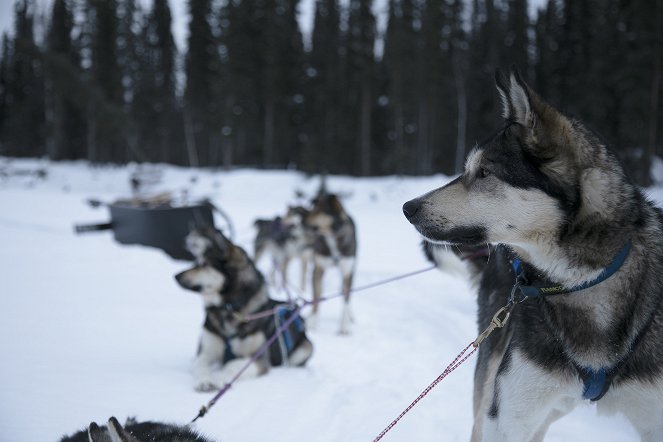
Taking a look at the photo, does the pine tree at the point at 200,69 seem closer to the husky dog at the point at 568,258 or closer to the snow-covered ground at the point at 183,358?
the snow-covered ground at the point at 183,358

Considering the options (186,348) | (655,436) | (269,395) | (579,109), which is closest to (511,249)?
(655,436)

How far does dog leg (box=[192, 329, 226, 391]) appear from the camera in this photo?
3.14 metres

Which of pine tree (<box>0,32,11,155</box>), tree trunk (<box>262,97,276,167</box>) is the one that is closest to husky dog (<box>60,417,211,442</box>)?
tree trunk (<box>262,97,276,167</box>)

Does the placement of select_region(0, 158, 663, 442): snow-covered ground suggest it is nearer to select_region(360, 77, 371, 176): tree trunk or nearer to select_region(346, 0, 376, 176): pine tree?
Answer: select_region(360, 77, 371, 176): tree trunk

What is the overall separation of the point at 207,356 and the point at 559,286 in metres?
2.67

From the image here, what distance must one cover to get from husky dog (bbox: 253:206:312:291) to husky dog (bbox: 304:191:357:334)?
0.90 meters

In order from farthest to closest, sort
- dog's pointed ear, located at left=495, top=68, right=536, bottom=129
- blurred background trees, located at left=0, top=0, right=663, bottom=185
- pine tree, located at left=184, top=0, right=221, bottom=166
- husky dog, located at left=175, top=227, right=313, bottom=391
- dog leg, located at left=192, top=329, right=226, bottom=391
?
pine tree, located at left=184, top=0, right=221, bottom=166, blurred background trees, located at left=0, top=0, right=663, bottom=185, husky dog, located at left=175, top=227, right=313, bottom=391, dog leg, located at left=192, top=329, right=226, bottom=391, dog's pointed ear, located at left=495, top=68, right=536, bottom=129

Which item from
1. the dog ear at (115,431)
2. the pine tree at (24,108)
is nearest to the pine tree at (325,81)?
the pine tree at (24,108)

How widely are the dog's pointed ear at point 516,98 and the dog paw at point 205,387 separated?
2579 mm

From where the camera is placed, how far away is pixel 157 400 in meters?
2.80

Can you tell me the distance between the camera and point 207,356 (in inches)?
131

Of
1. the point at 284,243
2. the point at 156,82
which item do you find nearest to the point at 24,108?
the point at 156,82

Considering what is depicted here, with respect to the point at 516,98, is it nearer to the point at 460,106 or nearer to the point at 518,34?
the point at 460,106

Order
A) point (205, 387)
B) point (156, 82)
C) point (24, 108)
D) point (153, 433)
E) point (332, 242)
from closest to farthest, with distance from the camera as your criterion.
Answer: point (153, 433) < point (205, 387) < point (332, 242) < point (156, 82) < point (24, 108)
